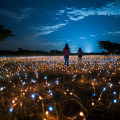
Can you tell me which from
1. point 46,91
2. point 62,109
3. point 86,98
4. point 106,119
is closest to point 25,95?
point 46,91

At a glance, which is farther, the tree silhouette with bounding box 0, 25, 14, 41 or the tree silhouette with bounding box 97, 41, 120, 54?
the tree silhouette with bounding box 97, 41, 120, 54

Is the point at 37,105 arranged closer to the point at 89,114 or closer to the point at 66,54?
Answer: the point at 89,114

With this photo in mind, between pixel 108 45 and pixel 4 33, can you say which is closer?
pixel 4 33

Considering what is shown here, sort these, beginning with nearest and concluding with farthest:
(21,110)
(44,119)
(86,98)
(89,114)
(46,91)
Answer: (44,119)
(89,114)
(21,110)
(86,98)
(46,91)

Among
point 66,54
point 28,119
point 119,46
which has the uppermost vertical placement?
point 119,46

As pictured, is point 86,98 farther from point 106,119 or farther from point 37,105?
point 37,105

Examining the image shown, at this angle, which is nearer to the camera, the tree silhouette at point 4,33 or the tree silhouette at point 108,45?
the tree silhouette at point 4,33

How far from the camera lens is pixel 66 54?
941 cm

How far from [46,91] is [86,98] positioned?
1442mm

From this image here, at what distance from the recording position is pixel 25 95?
353 cm

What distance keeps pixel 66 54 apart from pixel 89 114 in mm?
7143

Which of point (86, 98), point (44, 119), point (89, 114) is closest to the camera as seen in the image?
point (44, 119)

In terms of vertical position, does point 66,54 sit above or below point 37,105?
above

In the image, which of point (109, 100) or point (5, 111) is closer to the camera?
point (5, 111)
